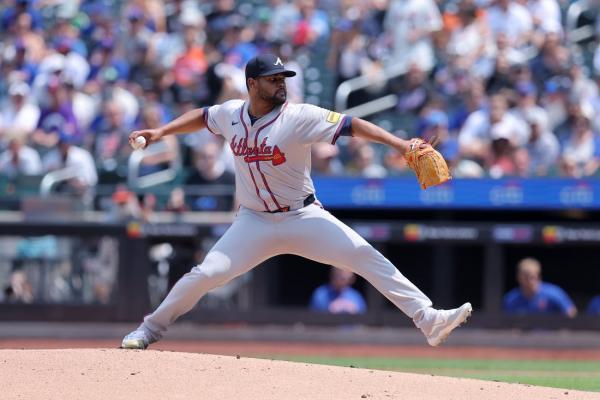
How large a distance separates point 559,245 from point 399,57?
325 centimetres

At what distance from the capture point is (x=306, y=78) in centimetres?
1501

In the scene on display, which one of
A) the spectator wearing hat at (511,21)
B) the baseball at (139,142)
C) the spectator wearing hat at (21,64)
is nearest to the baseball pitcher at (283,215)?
the baseball at (139,142)

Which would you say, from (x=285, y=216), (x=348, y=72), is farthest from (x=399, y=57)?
(x=285, y=216)

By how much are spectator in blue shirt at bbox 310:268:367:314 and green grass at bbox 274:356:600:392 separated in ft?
3.72

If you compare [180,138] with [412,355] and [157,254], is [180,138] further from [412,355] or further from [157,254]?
[412,355]

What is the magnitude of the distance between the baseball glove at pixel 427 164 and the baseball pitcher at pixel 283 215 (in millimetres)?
131

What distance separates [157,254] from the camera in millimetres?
12734

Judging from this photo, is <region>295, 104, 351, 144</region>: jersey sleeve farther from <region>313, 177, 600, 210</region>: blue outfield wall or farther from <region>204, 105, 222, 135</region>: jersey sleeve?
<region>313, 177, 600, 210</region>: blue outfield wall

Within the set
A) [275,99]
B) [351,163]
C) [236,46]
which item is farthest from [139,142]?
[236,46]

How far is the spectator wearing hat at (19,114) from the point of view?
14.5 meters

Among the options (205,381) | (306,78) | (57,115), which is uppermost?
(306,78)

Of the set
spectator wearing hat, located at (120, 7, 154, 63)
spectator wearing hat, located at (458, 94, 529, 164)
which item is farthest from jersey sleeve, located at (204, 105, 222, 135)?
spectator wearing hat, located at (120, 7, 154, 63)

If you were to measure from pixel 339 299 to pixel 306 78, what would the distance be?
3576mm

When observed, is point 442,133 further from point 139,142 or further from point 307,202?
point 139,142
